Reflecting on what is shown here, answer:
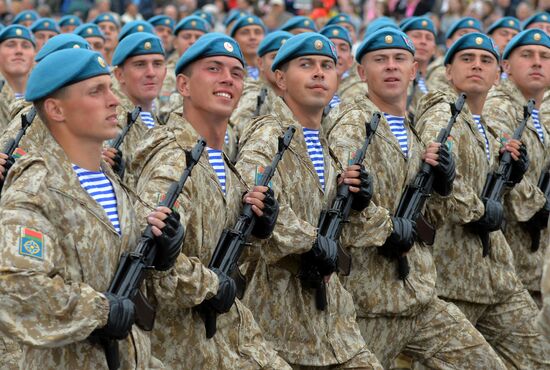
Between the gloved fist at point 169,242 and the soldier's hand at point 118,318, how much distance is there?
38 cm

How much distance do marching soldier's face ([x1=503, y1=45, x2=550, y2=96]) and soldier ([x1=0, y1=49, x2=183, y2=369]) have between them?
567 centimetres

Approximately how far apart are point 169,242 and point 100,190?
0.39 m

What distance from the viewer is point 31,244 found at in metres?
5.19

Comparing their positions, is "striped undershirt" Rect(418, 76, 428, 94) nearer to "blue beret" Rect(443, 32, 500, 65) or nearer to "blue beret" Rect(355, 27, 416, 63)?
"blue beret" Rect(443, 32, 500, 65)

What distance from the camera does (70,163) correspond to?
5.57 m

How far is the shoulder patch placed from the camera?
518 centimetres

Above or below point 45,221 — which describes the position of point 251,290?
below

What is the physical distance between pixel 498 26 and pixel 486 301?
23.0 ft

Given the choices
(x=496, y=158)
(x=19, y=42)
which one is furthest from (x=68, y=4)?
(x=496, y=158)

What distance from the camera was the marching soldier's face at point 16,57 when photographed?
1144cm

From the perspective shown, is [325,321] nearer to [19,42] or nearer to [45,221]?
[45,221]

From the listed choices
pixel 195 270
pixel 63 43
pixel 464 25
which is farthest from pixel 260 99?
pixel 195 270

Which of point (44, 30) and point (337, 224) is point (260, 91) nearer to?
point (44, 30)

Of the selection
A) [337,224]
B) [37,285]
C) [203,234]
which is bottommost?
[337,224]
